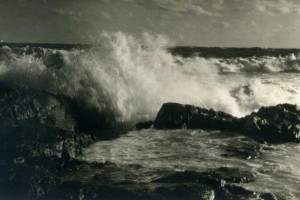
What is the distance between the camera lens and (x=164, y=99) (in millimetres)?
12617

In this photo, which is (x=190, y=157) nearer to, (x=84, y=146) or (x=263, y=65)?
(x=84, y=146)

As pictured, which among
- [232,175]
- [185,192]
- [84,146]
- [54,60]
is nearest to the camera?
[185,192]

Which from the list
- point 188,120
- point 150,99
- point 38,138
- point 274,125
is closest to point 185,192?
point 38,138

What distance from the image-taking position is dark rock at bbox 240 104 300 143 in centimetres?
900

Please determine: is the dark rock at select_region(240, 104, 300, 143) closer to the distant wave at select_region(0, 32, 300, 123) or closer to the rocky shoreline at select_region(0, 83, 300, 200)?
the rocky shoreline at select_region(0, 83, 300, 200)

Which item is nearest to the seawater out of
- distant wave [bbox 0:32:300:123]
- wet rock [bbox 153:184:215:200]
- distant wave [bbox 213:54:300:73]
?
wet rock [bbox 153:184:215:200]

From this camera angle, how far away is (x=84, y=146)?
26.1 ft

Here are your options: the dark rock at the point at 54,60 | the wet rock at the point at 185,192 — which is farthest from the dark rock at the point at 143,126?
the wet rock at the point at 185,192

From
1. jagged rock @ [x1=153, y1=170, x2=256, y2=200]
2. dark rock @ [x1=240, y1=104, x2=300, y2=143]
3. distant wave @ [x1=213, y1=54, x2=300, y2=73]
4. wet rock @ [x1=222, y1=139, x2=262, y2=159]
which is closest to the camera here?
jagged rock @ [x1=153, y1=170, x2=256, y2=200]

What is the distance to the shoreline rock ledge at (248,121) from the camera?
904 centimetres

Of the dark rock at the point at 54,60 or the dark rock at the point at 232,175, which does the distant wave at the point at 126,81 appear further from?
the dark rock at the point at 232,175

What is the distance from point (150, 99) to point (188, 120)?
255 cm

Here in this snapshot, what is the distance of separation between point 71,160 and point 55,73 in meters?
4.55

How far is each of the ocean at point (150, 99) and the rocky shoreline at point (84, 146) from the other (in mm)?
267
